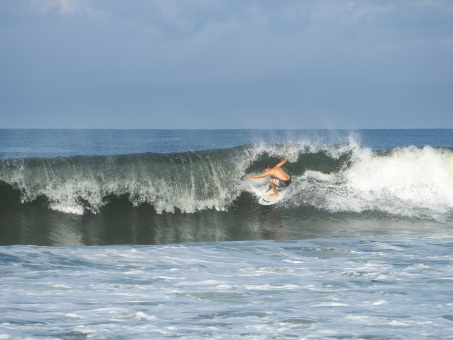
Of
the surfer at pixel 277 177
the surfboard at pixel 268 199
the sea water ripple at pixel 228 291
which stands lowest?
the sea water ripple at pixel 228 291

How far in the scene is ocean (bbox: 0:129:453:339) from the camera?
25.2ft

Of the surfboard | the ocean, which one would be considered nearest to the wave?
the ocean

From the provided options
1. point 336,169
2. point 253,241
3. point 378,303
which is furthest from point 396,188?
point 378,303

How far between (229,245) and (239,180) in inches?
268

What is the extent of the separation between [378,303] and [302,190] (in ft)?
35.8

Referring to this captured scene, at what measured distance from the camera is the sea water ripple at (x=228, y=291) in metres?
7.39

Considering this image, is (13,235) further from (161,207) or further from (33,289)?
(33,289)

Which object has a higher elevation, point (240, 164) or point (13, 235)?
point (240, 164)

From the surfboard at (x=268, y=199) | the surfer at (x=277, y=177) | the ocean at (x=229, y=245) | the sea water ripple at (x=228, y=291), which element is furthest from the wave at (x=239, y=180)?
the sea water ripple at (x=228, y=291)

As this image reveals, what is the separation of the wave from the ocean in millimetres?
53

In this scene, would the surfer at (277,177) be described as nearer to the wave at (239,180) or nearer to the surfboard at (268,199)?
the surfboard at (268,199)

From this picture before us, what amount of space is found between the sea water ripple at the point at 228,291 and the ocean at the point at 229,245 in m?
0.03

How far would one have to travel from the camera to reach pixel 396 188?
2003 cm

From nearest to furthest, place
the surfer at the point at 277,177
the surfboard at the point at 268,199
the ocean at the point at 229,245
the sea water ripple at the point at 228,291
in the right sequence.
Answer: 1. the sea water ripple at the point at 228,291
2. the ocean at the point at 229,245
3. the surfer at the point at 277,177
4. the surfboard at the point at 268,199
